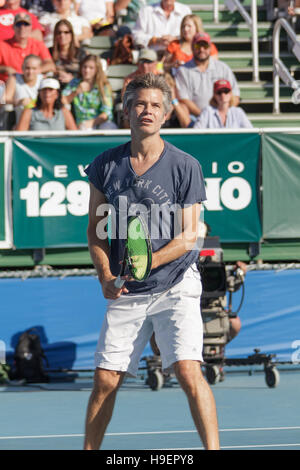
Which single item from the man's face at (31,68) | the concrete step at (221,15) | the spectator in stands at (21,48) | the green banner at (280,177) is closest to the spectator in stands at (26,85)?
the man's face at (31,68)

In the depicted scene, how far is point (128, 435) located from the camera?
7.43 m

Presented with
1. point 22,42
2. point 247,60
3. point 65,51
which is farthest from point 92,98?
point 247,60

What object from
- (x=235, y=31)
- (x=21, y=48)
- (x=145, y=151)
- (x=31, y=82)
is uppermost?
(x=235, y=31)

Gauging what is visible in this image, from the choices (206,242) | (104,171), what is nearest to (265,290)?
(206,242)

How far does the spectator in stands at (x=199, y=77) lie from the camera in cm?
1266

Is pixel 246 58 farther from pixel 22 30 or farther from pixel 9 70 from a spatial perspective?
pixel 9 70

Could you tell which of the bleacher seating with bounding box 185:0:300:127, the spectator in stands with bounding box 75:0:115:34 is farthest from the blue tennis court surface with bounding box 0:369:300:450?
the spectator in stands with bounding box 75:0:115:34

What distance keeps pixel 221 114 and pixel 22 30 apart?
311 centimetres

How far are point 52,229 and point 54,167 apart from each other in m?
0.67

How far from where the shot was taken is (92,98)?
12.2 meters

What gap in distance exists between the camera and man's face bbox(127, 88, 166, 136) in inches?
210
